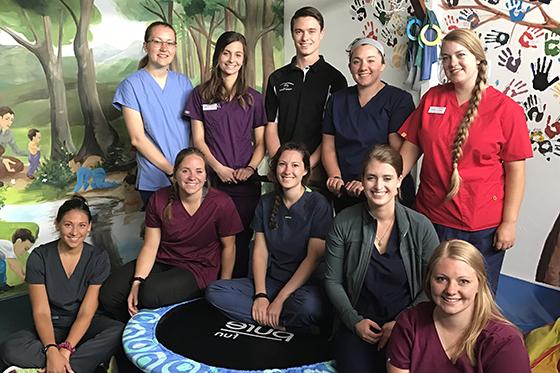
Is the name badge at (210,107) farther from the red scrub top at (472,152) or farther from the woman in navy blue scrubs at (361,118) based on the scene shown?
the red scrub top at (472,152)

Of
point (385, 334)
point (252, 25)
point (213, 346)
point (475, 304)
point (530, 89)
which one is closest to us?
point (475, 304)

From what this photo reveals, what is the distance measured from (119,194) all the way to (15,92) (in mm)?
931

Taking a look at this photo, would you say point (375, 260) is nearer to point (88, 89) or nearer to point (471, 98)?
point (471, 98)

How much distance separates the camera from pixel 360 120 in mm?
2820

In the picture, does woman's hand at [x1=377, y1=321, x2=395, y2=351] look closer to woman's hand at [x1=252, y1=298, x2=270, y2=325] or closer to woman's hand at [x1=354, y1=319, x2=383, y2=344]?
woman's hand at [x1=354, y1=319, x2=383, y2=344]

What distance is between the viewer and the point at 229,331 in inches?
104

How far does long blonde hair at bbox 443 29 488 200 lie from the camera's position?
90.1 inches

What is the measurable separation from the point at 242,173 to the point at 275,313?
2.63 feet

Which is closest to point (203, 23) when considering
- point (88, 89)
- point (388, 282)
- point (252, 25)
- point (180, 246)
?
point (252, 25)

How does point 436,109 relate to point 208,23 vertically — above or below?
below

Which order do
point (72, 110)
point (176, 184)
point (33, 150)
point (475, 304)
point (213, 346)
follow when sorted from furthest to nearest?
point (72, 110), point (33, 150), point (176, 184), point (213, 346), point (475, 304)

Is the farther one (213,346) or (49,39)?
(49,39)

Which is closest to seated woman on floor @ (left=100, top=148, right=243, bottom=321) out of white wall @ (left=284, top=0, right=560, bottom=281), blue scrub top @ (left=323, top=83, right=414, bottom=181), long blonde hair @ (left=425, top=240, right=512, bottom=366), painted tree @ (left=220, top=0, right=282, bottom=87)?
blue scrub top @ (left=323, top=83, right=414, bottom=181)

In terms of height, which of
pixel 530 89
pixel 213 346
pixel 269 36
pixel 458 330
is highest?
pixel 269 36
